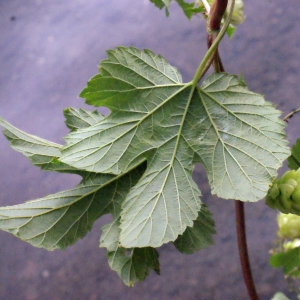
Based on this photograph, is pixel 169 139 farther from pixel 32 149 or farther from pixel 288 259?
pixel 288 259

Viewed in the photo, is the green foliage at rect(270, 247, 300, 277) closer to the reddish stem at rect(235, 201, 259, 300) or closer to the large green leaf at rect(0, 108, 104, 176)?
the reddish stem at rect(235, 201, 259, 300)

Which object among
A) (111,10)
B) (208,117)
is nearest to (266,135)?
(208,117)

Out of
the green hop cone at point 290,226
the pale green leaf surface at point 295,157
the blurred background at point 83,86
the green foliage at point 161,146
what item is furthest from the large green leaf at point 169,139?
the blurred background at point 83,86

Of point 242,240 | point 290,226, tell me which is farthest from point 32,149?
point 290,226

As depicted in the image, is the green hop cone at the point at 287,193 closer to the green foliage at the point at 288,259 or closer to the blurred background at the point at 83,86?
the green foliage at the point at 288,259

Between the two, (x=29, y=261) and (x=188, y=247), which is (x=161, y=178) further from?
(x=29, y=261)

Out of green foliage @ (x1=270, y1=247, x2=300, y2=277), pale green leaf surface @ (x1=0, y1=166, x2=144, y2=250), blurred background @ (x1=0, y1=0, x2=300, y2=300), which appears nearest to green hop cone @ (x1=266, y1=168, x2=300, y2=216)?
pale green leaf surface @ (x1=0, y1=166, x2=144, y2=250)

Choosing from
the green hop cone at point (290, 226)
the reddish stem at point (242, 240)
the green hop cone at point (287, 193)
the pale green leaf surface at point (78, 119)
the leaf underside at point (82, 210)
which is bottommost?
the green hop cone at point (290, 226)
